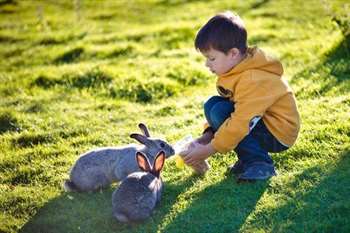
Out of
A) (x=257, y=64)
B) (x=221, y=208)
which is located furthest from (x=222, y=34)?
(x=221, y=208)

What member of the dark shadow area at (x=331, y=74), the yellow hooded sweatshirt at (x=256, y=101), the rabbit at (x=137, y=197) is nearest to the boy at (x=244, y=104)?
the yellow hooded sweatshirt at (x=256, y=101)

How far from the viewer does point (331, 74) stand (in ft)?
27.4

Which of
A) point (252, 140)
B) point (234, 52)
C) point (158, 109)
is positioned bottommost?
point (158, 109)

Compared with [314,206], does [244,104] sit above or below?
above

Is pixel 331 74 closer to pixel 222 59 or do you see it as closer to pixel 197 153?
pixel 222 59

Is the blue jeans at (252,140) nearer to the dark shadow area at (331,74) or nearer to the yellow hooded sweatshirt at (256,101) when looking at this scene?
the yellow hooded sweatshirt at (256,101)

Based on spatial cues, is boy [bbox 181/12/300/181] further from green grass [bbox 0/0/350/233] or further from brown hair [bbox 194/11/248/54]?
green grass [bbox 0/0/350/233]

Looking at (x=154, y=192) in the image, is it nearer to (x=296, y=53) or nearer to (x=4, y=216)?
(x=4, y=216)

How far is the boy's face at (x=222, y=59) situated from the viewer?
521 centimetres

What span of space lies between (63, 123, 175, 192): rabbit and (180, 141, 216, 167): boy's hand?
0.34m

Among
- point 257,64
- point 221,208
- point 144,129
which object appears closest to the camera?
point 221,208

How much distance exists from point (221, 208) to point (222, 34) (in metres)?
1.48

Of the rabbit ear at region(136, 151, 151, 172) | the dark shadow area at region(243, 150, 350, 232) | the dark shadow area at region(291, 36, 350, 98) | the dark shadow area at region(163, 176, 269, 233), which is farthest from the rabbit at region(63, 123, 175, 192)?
Result: the dark shadow area at region(291, 36, 350, 98)

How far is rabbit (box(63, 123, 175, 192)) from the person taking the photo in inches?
213
